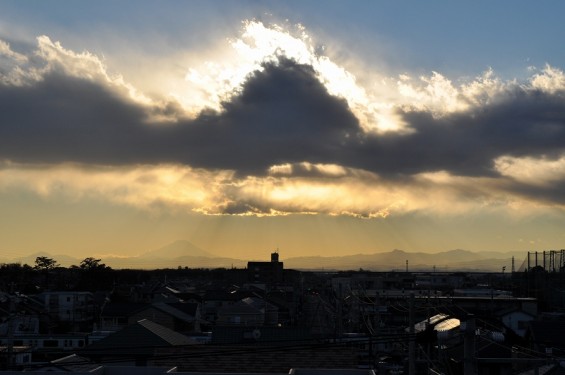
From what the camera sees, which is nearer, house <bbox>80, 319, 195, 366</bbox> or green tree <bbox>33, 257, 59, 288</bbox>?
house <bbox>80, 319, 195, 366</bbox>

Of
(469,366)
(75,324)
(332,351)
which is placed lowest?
(75,324)

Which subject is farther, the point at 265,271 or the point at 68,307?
the point at 265,271

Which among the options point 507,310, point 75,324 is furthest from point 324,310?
point 75,324

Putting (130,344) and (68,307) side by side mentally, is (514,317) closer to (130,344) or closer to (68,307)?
(130,344)

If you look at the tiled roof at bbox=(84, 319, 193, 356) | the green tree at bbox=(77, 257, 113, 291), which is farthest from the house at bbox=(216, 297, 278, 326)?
the green tree at bbox=(77, 257, 113, 291)

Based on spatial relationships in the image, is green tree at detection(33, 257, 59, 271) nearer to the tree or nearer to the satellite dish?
the tree

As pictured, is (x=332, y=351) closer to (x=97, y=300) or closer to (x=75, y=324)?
(x=75, y=324)

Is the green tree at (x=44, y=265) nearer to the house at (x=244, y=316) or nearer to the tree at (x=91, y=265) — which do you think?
the tree at (x=91, y=265)

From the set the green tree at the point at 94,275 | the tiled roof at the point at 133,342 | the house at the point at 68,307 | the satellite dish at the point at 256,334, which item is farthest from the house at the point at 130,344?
the green tree at the point at 94,275

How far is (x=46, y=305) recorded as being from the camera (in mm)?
65000

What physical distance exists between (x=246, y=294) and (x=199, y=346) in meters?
51.1

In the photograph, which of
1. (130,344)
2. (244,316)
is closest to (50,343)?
(244,316)

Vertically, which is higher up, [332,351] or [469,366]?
[469,366]

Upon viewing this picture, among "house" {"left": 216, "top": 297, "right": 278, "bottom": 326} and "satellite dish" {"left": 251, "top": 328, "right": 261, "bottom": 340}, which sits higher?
"satellite dish" {"left": 251, "top": 328, "right": 261, "bottom": 340}
